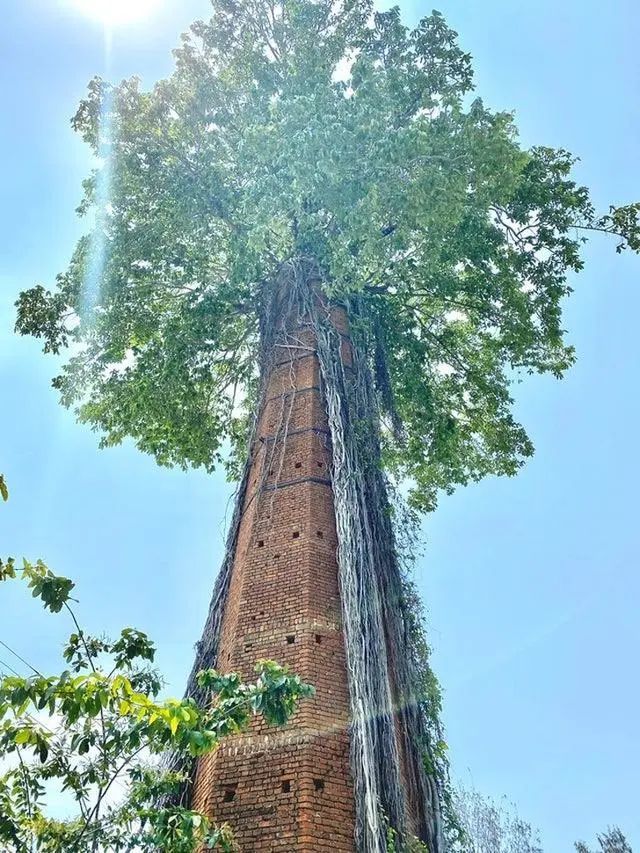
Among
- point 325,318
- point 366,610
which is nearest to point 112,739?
point 366,610

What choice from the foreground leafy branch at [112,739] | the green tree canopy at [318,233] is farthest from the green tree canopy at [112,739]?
the green tree canopy at [318,233]

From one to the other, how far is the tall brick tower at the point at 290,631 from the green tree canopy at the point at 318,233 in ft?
6.36

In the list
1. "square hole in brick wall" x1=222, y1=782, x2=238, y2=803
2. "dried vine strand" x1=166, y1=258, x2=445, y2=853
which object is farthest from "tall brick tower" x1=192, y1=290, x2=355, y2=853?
"dried vine strand" x1=166, y1=258, x2=445, y2=853

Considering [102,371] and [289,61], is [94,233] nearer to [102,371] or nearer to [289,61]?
[102,371]

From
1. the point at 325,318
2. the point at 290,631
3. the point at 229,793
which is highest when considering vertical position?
the point at 325,318

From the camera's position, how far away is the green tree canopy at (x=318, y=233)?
898cm

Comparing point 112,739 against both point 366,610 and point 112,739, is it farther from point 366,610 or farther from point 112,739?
point 366,610

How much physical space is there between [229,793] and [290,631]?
1.51 meters

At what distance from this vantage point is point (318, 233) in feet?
34.9

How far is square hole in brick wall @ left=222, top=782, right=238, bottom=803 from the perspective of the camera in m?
5.64

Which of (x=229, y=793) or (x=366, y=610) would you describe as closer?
(x=229, y=793)

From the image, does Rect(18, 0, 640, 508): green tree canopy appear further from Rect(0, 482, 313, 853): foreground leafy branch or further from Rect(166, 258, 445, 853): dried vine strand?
Rect(0, 482, 313, 853): foreground leafy branch

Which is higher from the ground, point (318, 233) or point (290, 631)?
point (318, 233)

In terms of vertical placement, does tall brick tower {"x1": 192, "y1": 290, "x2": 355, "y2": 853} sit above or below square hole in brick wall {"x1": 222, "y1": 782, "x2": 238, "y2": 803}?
above
